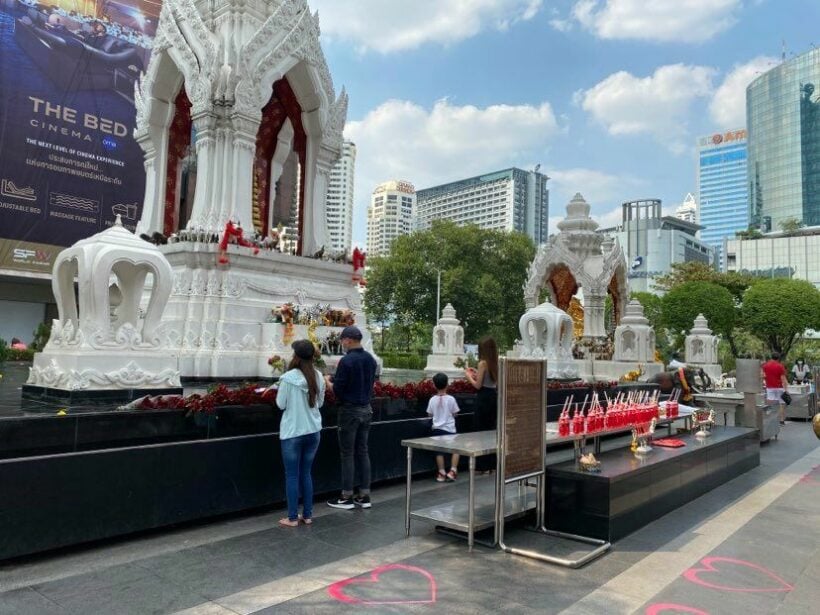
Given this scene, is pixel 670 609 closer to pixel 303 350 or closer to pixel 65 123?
pixel 303 350

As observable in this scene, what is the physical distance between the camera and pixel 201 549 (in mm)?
4746

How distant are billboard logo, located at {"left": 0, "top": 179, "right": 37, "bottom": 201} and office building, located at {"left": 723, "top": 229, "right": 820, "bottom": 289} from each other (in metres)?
84.0

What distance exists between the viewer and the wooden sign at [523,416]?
4891 mm

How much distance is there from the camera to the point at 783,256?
87125 mm

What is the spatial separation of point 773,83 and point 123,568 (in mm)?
119882

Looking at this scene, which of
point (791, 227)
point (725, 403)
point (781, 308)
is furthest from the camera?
point (791, 227)

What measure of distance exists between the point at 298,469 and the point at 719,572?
3.56m

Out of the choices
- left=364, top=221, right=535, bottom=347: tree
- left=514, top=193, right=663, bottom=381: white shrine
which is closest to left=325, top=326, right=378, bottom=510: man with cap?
left=514, top=193, right=663, bottom=381: white shrine

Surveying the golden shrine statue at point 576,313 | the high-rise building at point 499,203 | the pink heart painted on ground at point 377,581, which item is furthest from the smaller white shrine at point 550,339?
the high-rise building at point 499,203

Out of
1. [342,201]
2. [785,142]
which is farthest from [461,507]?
[785,142]

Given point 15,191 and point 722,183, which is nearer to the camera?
point 15,191

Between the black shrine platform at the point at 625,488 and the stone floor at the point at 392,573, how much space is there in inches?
7.9

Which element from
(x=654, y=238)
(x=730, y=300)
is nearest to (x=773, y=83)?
(x=654, y=238)

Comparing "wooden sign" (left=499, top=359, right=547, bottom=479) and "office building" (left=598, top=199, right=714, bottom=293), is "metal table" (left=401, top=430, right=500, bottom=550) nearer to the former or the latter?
"wooden sign" (left=499, top=359, right=547, bottom=479)
